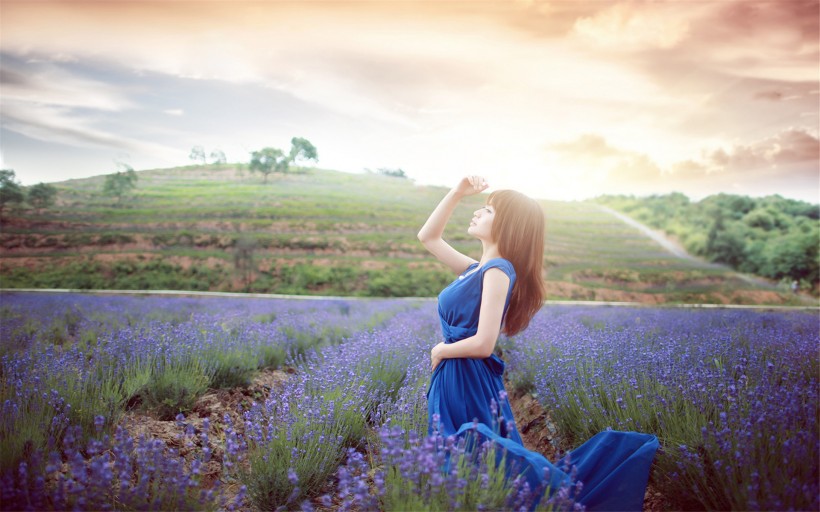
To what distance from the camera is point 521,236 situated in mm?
1739

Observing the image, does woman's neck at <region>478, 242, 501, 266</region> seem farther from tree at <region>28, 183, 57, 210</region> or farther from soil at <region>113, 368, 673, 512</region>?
tree at <region>28, 183, 57, 210</region>

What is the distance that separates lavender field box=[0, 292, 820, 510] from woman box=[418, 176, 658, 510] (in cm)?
13

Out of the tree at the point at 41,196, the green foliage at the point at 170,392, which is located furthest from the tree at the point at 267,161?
the green foliage at the point at 170,392

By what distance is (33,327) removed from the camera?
3.83m

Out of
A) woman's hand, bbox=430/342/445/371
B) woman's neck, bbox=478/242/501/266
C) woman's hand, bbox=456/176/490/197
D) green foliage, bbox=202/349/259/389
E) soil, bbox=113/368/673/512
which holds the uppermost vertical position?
woman's hand, bbox=456/176/490/197

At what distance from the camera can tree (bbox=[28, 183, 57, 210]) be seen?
31.2 ft

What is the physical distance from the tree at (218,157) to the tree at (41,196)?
12.1m

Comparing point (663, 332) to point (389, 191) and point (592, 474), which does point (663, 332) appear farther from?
point (389, 191)

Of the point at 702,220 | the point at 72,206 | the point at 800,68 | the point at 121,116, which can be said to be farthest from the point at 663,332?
the point at 702,220

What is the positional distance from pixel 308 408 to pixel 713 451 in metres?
1.56

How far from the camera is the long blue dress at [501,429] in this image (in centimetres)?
138

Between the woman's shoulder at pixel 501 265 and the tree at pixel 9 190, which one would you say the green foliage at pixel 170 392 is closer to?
the woman's shoulder at pixel 501 265

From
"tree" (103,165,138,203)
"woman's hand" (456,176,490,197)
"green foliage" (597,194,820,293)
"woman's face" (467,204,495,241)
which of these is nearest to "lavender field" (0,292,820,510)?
"woman's face" (467,204,495,241)

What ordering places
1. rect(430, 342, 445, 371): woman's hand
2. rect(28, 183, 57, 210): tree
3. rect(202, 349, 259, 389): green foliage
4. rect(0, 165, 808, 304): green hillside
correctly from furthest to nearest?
rect(0, 165, 808, 304): green hillside < rect(28, 183, 57, 210): tree < rect(202, 349, 259, 389): green foliage < rect(430, 342, 445, 371): woman's hand
